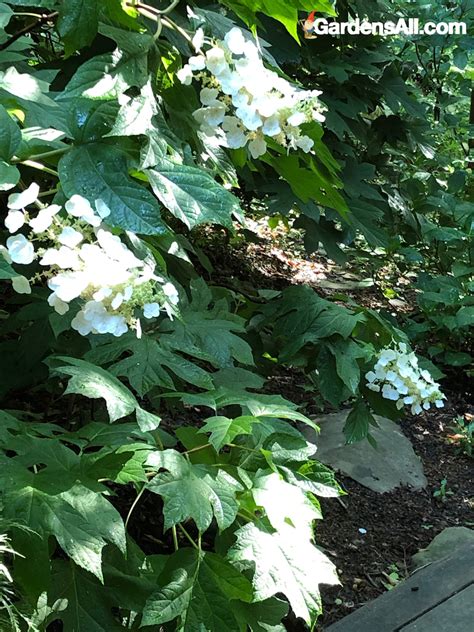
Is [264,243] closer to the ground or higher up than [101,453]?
closer to the ground

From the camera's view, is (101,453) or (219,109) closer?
(219,109)

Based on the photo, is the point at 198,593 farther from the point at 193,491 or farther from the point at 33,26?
the point at 33,26

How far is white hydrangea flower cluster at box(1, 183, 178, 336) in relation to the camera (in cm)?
93

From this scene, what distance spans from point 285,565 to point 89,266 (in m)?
0.69

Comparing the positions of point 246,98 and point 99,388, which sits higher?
point 246,98

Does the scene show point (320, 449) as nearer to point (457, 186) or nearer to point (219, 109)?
point (457, 186)

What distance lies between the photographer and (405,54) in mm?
4375

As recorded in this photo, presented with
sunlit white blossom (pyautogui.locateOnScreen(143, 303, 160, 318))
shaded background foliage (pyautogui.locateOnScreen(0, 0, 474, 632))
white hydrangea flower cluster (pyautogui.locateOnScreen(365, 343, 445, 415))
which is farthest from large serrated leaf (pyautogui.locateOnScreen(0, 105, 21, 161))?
white hydrangea flower cluster (pyautogui.locateOnScreen(365, 343, 445, 415))

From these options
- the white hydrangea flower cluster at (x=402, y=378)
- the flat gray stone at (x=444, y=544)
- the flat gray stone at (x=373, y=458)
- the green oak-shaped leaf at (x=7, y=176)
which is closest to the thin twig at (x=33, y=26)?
the green oak-shaped leaf at (x=7, y=176)

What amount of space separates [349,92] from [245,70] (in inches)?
92.3

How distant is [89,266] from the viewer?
0.93 meters

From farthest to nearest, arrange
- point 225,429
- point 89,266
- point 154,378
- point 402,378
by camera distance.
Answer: point 402,378 < point 154,378 < point 225,429 < point 89,266

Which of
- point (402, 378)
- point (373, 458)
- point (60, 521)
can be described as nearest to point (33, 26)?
point (60, 521)

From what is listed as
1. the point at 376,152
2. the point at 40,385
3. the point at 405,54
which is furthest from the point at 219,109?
the point at 405,54
